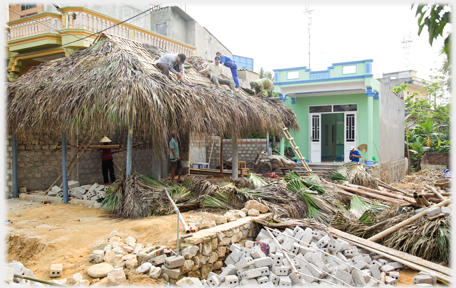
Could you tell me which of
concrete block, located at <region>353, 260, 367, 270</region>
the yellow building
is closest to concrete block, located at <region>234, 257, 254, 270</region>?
concrete block, located at <region>353, 260, 367, 270</region>

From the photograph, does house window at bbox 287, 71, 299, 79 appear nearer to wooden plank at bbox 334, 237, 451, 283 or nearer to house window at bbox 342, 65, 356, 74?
house window at bbox 342, 65, 356, 74

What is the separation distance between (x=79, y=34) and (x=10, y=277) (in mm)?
9382

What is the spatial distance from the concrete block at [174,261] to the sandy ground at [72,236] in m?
0.23

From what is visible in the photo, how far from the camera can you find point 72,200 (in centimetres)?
833

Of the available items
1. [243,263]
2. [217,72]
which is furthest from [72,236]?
[217,72]

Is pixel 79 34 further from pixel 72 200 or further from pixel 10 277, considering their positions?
pixel 10 277

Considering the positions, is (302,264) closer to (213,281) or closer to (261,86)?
(213,281)

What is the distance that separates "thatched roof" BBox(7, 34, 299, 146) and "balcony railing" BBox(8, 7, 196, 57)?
2.19 metres

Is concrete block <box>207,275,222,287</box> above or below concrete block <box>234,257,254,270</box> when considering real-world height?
below

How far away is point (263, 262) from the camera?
5113 millimetres

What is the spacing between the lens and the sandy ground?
4.65 metres

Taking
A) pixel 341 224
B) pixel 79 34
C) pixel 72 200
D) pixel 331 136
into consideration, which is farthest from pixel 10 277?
pixel 331 136

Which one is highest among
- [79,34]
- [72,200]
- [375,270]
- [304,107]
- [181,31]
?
[181,31]

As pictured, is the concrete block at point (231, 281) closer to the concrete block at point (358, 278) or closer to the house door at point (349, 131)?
the concrete block at point (358, 278)
